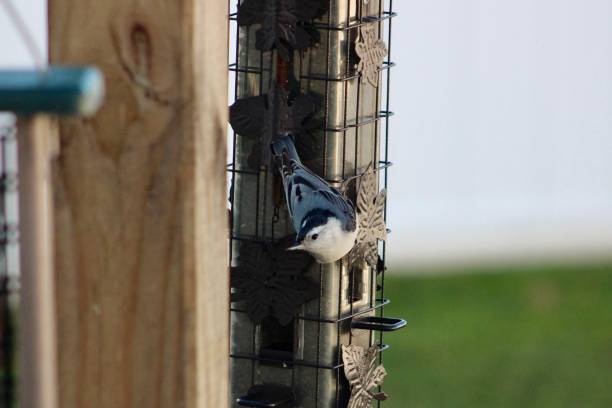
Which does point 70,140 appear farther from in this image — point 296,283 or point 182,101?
point 296,283

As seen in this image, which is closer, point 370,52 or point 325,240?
point 325,240

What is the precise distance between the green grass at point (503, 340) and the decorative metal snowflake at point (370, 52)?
4327mm

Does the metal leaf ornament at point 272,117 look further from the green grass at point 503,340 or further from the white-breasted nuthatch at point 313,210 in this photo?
the green grass at point 503,340

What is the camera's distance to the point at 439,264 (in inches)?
396

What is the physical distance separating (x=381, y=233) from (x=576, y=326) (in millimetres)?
5638

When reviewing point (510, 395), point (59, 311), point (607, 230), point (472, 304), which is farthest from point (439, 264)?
point (59, 311)

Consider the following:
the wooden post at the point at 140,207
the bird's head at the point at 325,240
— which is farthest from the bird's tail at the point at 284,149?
the wooden post at the point at 140,207

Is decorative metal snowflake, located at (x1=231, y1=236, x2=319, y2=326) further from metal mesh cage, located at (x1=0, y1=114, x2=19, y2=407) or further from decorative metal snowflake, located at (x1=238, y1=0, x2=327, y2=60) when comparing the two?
metal mesh cage, located at (x1=0, y1=114, x2=19, y2=407)

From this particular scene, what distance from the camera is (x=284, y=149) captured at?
3.19 m

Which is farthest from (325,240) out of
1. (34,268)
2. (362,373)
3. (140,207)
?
(34,268)

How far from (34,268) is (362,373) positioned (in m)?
2.03

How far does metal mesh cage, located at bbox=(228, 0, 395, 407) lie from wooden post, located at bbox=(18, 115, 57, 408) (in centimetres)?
174

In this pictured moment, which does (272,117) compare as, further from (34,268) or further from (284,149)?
(34,268)

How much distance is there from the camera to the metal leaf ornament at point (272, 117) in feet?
10.6
